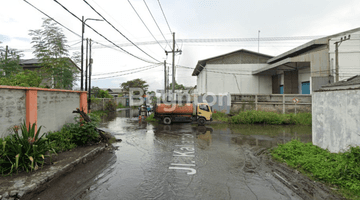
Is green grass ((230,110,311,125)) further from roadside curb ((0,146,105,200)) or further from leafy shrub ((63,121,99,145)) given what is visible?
roadside curb ((0,146,105,200))

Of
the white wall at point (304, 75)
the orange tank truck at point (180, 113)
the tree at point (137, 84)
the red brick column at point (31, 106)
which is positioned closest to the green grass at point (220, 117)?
the orange tank truck at point (180, 113)

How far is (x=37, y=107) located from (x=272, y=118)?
14612mm

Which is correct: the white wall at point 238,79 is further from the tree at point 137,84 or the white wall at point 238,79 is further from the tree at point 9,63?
the tree at point 137,84

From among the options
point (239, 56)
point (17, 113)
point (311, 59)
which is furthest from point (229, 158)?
point (239, 56)

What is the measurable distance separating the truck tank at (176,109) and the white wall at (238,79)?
33.8 ft

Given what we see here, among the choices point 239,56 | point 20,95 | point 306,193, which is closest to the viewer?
point 306,193

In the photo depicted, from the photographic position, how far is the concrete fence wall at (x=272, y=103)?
1620 centimetres

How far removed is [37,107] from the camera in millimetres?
6297

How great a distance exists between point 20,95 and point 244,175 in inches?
268

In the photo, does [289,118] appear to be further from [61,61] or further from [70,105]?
[61,61]

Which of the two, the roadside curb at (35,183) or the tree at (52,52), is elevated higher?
the tree at (52,52)

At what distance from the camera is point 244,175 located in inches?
194

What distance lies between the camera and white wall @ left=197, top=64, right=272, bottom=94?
78.5 ft

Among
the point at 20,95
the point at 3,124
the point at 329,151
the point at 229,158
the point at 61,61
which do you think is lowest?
the point at 229,158
